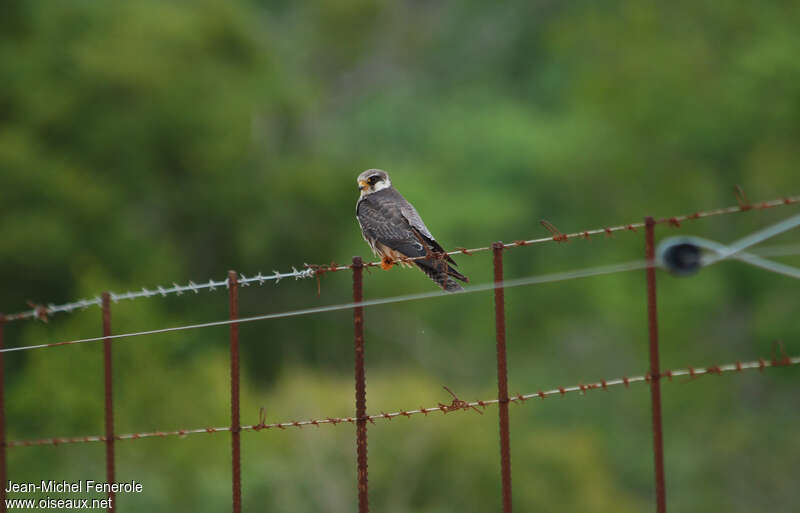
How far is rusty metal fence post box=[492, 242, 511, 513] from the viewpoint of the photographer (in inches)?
271

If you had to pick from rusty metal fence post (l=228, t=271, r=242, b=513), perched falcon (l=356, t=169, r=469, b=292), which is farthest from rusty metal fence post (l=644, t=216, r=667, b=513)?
perched falcon (l=356, t=169, r=469, b=292)

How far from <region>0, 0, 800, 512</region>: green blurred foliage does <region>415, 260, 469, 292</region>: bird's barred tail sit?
13634 millimetres

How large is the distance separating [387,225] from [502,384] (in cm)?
436

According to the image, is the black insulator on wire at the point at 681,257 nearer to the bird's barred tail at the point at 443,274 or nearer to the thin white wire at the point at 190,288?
the thin white wire at the point at 190,288

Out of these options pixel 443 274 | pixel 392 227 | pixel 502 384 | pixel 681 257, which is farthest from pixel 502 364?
pixel 392 227

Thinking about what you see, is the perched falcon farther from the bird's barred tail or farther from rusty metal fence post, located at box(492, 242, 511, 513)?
rusty metal fence post, located at box(492, 242, 511, 513)

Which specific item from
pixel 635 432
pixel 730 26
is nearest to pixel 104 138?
pixel 635 432

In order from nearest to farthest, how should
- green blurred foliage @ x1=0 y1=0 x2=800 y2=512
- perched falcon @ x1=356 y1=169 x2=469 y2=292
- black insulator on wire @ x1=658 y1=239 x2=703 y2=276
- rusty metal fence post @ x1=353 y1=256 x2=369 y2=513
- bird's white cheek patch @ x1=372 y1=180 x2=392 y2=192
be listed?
black insulator on wire @ x1=658 y1=239 x2=703 y2=276 < rusty metal fence post @ x1=353 y1=256 x2=369 y2=513 < perched falcon @ x1=356 y1=169 x2=469 y2=292 < bird's white cheek patch @ x1=372 y1=180 x2=392 y2=192 < green blurred foliage @ x1=0 y1=0 x2=800 y2=512

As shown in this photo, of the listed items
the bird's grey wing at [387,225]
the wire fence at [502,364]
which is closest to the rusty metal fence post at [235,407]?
the wire fence at [502,364]

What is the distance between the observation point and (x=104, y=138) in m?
35.0

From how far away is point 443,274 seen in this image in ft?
30.2

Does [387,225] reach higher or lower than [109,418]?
higher

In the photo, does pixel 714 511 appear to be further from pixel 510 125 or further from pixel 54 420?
pixel 510 125

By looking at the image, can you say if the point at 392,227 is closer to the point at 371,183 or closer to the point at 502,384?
the point at 371,183
